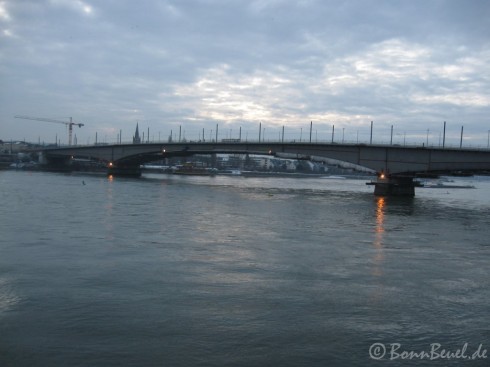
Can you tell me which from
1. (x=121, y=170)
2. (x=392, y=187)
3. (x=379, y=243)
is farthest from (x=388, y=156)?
(x=121, y=170)

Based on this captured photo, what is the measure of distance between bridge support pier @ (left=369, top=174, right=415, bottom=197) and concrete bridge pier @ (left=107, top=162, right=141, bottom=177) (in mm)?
→ 69942

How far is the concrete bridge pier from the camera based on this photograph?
11994 cm

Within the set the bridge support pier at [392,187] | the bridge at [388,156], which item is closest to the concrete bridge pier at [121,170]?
the bridge at [388,156]

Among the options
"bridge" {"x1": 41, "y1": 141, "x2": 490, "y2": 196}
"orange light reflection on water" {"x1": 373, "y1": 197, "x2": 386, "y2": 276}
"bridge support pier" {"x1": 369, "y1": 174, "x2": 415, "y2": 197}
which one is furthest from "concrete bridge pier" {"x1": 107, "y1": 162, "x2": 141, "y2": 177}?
"orange light reflection on water" {"x1": 373, "y1": 197, "x2": 386, "y2": 276}

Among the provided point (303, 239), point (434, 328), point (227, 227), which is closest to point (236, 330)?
point (434, 328)

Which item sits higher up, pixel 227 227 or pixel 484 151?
pixel 484 151

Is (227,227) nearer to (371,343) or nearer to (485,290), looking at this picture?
(485,290)

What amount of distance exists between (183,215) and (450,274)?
2152 centimetres

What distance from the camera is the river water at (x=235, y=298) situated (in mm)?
9633

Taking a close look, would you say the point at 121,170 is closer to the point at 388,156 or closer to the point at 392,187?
the point at 392,187

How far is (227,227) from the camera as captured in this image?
95.7ft

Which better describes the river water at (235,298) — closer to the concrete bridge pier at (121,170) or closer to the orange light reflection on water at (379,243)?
the orange light reflection on water at (379,243)

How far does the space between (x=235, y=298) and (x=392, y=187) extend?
6049 centimetres

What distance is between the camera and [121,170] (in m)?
121
